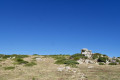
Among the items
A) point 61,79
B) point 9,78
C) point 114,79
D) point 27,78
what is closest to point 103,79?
point 114,79

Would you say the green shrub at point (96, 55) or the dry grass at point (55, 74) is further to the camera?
the green shrub at point (96, 55)

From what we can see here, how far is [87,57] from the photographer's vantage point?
41688mm

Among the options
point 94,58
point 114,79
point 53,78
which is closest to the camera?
point 114,79

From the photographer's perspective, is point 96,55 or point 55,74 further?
point 96,55

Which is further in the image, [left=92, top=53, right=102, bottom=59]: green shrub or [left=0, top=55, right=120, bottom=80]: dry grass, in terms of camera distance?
[left=92, top=53, right=102, bottom=59]: green shrub

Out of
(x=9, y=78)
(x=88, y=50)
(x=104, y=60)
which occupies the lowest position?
(x=9, y=78)

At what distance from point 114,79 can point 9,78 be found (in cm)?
1501

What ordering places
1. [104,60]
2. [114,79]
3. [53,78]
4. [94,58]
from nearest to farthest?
[114,79] < [53,78] < [104,60] < [94,58]

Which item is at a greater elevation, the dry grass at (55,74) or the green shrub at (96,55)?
the green shrub at (96,55)

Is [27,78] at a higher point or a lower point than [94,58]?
lower

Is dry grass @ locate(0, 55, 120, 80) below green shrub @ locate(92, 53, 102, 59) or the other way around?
below

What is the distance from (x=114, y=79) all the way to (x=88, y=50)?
2804 centimetres

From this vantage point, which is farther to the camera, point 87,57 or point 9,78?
point 87,57

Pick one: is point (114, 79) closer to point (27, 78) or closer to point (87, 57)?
point (27, 78)
